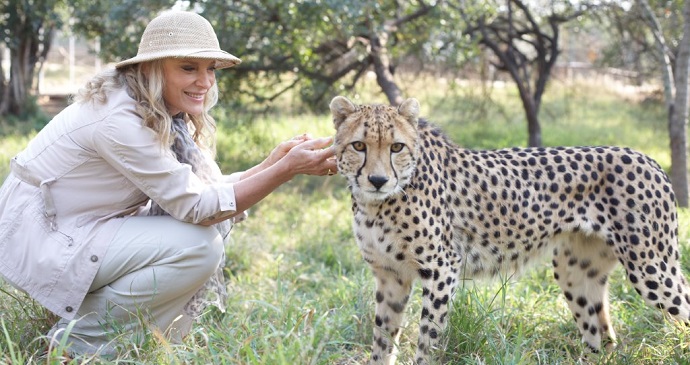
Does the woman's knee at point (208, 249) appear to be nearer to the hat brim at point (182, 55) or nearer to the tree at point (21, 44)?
the hat brim at point (182, 55)

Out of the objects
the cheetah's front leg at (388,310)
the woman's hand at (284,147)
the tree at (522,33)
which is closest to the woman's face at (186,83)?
the woman's hand at (284,147)

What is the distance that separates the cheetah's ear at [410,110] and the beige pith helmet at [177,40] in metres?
0.69

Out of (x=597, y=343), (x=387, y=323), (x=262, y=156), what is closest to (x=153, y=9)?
(x=262, y=156)

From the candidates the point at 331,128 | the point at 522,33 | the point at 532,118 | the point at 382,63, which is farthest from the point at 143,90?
the point at 522,33

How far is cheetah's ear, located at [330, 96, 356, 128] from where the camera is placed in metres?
2.69

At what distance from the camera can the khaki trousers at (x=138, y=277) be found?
2688mm

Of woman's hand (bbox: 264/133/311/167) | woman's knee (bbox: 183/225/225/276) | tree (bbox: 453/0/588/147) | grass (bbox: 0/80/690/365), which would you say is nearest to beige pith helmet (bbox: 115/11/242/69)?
woman's hand (bbox: 264/133/311/167)

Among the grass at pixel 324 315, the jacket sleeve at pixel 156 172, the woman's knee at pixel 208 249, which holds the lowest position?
the grass at pixel 324 315

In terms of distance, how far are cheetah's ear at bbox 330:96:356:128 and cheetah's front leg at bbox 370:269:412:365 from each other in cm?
61

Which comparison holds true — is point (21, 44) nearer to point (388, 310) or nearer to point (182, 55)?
point (182, 55)

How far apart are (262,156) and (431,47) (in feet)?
6.45

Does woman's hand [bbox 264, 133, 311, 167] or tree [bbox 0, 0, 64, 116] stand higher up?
woman's hand [bbox 264, 133, 311, 167]

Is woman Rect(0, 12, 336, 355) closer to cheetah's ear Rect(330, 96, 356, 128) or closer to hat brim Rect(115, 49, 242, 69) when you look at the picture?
hat brim Rect(115, 49, 242, 69)

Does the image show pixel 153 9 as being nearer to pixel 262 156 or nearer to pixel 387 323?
pixel 262 156
